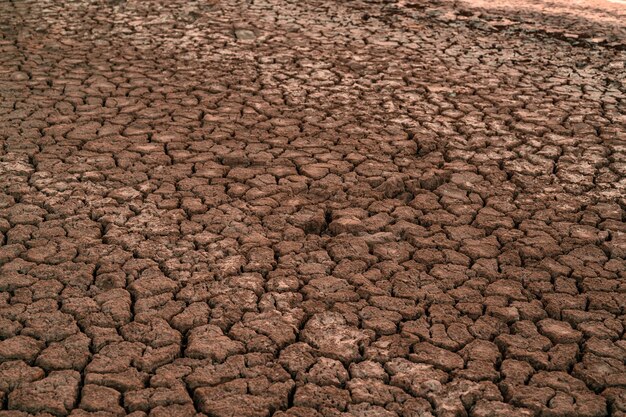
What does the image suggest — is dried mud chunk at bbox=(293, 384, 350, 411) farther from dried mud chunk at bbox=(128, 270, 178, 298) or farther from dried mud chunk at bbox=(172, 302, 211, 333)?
dried mud chunk at bbox=(128, 270, 178, 298)

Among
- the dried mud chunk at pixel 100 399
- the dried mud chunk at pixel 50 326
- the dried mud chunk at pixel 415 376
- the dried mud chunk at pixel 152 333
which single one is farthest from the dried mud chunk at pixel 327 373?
the dried mud chunk at pixel 50 326

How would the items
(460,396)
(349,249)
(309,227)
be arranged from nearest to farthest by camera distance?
1. (460,396)
2. (349,249)
3. (309,227)

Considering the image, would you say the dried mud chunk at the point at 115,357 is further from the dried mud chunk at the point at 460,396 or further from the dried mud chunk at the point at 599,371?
the dried mud chunk at the point at 599,371

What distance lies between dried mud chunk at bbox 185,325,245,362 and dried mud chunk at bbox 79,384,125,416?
1.14 feet

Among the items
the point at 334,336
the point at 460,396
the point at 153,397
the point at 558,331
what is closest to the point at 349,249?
the point at 334,336

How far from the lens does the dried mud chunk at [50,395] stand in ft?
9.42

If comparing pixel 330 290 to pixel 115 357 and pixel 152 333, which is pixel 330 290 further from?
pixel 115 357

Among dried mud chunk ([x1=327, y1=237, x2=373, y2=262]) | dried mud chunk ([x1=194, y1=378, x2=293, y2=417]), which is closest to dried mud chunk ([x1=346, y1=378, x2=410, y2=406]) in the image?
dried mud chunk ([x1=194, y1=378, x2=293, y2=417])

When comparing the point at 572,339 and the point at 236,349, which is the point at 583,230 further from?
the point at 236,349

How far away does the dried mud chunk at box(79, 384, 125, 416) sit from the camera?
2.88 metres

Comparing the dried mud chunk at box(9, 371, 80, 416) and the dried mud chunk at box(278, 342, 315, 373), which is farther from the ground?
the dried mud chunk at box(278, 342, 315, 373)

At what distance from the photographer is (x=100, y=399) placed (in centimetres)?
292

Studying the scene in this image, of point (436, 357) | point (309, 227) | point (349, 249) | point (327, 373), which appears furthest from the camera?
point (309, 227)

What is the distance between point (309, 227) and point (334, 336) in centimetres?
97
